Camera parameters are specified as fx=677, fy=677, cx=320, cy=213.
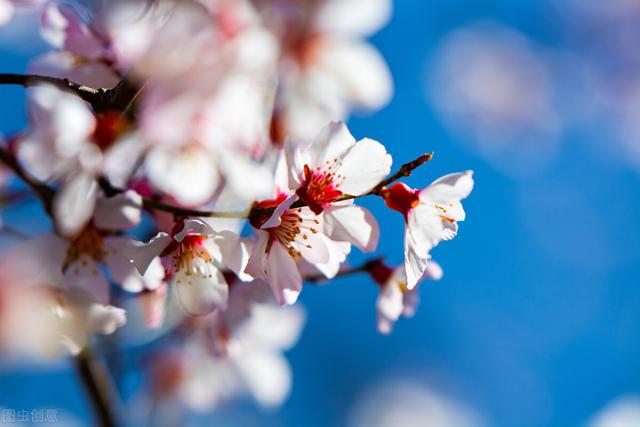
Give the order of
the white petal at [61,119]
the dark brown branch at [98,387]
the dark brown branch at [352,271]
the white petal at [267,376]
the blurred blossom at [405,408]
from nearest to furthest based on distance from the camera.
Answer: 1. the white petal at [61,119]
2. the dark brown branch at [352,271]
3. the dark brown branch at [98,387]
4. the white petal at [267,376]
5. the blurred blossom at [405,408]

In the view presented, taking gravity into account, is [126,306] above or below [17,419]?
above

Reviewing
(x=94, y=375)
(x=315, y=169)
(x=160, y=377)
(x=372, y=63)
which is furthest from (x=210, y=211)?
(x=160, y=377)

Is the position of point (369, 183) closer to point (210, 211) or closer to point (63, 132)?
point (210, 211)

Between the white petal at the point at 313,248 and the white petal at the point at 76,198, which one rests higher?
the white petal at the point at 76,198

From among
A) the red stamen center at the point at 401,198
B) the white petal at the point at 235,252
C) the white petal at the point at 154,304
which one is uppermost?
the red stamen center at the point at 401,198

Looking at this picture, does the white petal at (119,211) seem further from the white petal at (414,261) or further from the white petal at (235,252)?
the white petal at (414,261)

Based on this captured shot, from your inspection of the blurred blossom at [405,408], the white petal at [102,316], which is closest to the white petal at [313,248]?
the white petal at [102,316]

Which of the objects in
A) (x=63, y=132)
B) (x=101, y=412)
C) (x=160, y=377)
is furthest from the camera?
(x=160, y=377)
